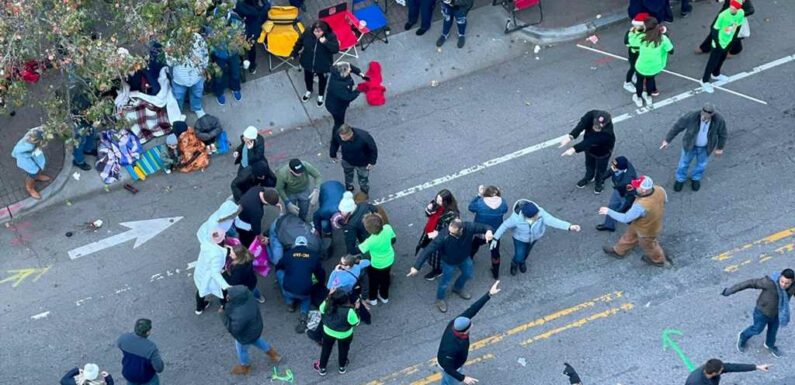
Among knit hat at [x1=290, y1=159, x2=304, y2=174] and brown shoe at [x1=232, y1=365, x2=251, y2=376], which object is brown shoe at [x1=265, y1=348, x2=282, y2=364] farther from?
knit hat at [x1=290, y1=159, x2=304, y2=174]

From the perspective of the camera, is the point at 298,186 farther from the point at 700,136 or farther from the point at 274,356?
the point at 700,136

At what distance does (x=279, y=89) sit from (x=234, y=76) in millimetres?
828

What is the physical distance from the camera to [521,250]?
13.3 metres

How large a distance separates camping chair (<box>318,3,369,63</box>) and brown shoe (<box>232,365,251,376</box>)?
602 cm

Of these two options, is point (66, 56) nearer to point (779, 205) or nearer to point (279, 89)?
point (279, 89)

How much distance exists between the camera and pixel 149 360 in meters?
11.4

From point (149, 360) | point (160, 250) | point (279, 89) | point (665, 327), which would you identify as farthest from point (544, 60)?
point (149, 360)

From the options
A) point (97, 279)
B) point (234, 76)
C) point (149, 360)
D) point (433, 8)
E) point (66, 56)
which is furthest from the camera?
point (433, 8)

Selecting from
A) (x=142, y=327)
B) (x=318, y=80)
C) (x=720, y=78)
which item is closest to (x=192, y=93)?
(x=318, y=80)

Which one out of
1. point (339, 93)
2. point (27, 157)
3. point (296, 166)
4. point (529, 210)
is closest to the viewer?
point (529, 210)

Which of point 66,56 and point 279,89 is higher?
point 66,56

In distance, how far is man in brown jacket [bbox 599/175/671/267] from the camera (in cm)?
1282

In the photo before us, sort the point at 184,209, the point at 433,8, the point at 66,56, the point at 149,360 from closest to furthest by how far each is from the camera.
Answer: the point at 149,360
the point at 66,56
the point at 184,209
the point at 433,8

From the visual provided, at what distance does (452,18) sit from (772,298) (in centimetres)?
729
